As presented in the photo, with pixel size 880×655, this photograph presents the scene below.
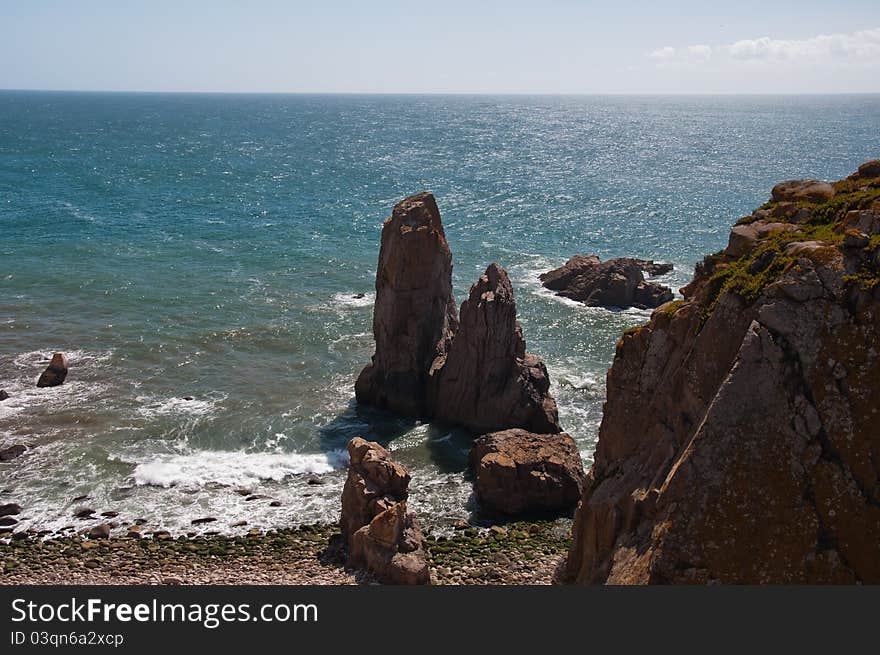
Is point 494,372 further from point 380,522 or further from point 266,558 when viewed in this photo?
point 266,558

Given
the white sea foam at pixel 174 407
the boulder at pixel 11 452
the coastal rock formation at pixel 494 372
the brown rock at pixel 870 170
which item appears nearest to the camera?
the brown rock at pixel 870 170

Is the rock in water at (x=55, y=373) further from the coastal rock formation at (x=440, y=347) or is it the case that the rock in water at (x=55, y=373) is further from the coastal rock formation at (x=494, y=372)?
the coastal rock formation at (x=494, y=372)

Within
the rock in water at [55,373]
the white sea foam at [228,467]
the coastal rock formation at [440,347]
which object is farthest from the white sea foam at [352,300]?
the white sea foam at [228,467]

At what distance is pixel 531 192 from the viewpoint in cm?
12525

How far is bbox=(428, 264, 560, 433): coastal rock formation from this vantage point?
4462 cm

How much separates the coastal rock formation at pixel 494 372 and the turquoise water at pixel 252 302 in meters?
2.30

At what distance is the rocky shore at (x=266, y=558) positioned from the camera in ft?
102

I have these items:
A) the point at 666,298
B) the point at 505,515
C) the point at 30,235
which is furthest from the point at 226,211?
the point at 505,515

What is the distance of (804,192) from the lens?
2333cm

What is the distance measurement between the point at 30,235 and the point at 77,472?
58.9 meters

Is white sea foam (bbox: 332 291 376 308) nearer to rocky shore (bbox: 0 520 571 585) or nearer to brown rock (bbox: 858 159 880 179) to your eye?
rocky shore (bbox: 0 520 571 585)

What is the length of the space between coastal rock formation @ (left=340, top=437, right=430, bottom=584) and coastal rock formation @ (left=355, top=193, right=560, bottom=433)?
12042 mm

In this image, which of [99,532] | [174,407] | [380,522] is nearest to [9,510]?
[99,532]

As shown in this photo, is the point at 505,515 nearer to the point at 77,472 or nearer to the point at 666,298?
the point at 77,472
